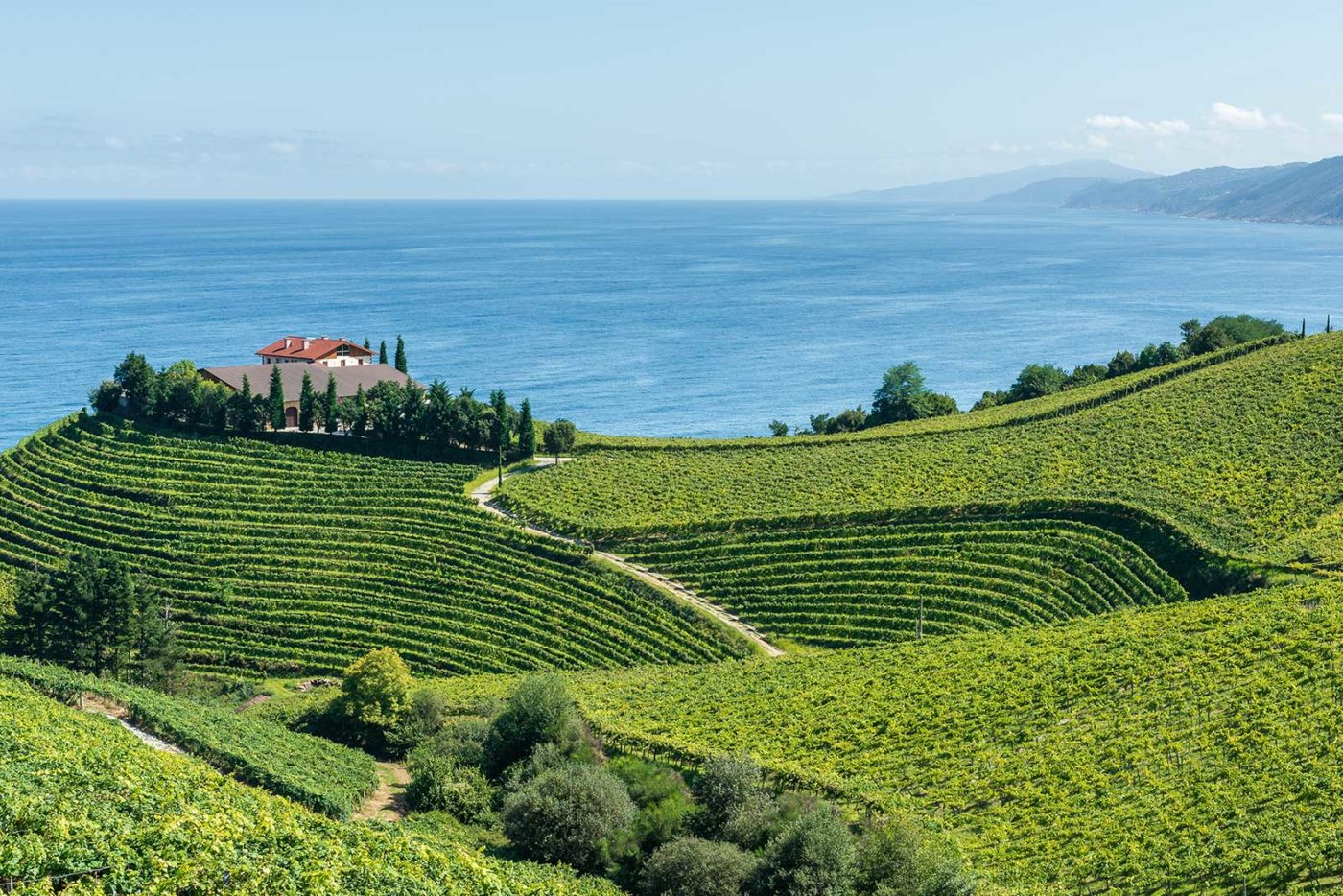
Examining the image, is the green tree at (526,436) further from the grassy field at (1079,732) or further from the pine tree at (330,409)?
the grassy field at (1079,732)

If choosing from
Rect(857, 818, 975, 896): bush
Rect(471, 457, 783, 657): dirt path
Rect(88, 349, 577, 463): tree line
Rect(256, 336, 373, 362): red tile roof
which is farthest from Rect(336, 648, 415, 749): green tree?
Rect(256, 336, 373, 362): red tile roof

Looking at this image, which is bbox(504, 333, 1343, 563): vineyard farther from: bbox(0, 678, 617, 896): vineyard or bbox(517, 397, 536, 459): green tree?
bbox(0, 678, 617, 896): vineyard

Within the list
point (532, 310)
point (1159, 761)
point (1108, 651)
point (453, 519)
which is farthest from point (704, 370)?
point (1159, 761)

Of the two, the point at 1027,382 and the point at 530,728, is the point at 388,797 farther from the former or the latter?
the point at 1027,382

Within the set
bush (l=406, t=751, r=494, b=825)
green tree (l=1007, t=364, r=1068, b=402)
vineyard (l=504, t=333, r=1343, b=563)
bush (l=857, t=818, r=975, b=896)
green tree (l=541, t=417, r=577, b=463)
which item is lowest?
bush (l=406, t=751, r=494, b=825)

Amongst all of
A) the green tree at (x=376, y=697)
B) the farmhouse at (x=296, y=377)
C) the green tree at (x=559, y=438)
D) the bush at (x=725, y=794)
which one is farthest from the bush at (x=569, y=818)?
the farmhouse at (x=296, y=377)

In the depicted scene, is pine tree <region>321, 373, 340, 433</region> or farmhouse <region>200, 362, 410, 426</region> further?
farmhouse <region>200, 362, 410, 426</region>
